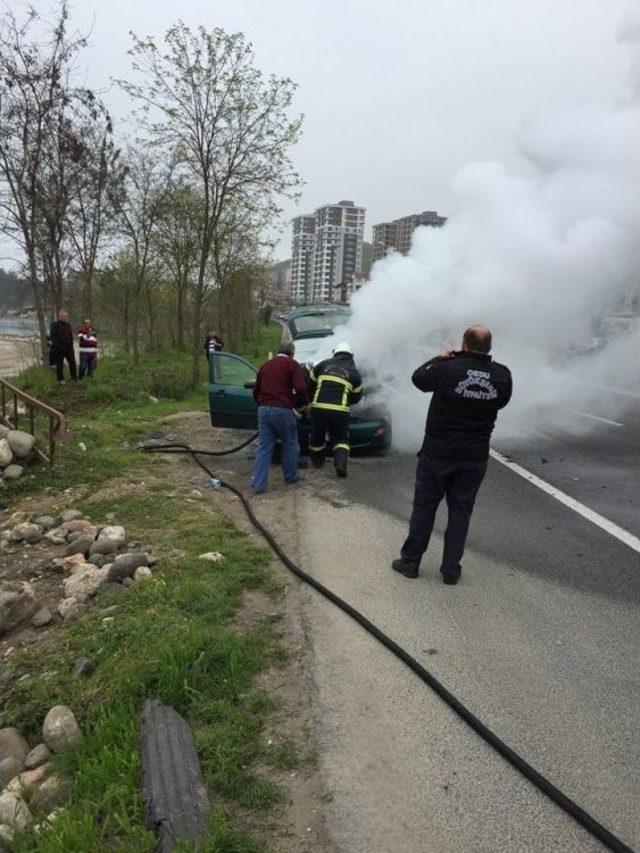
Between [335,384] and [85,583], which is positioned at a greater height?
[335,384]

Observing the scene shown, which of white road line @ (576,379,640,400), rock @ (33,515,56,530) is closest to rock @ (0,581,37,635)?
rock @ (33,515,56,530)

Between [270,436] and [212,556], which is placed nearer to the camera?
[212,556]

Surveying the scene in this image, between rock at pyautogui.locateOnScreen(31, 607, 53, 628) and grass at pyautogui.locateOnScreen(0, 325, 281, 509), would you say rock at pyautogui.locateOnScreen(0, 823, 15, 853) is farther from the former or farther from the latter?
grass at pyautogui.locateOnScreen(0, 325, 281, 509)

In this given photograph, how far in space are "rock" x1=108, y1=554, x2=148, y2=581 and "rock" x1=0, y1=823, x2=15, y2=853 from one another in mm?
2148

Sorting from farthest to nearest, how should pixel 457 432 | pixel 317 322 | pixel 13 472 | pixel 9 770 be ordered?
pixel 317 322
pixel 13 472
pixel 457 432
pixel 9 770

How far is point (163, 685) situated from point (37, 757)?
646 mm

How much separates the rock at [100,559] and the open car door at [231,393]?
11.0ft

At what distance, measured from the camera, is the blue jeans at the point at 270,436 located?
22.4ft

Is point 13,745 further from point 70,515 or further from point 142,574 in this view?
point 70,515

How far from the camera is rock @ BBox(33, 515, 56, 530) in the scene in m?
6.08

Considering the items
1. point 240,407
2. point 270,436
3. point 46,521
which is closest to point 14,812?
point 46,521

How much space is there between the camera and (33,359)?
1955 centimetres

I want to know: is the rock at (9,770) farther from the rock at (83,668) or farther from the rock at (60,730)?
the rock at (83,668)

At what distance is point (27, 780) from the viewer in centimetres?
284
